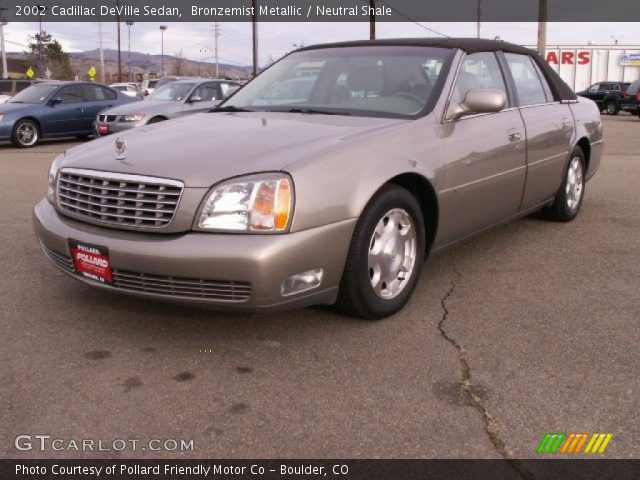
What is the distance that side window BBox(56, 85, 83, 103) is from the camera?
14.6 metres

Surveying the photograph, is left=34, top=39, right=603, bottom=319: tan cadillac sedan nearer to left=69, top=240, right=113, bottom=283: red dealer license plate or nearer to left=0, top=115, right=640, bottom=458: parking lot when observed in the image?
left=69, top=240, right=113, bottom=283: red dealer license plate

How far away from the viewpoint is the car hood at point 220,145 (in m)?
3.09

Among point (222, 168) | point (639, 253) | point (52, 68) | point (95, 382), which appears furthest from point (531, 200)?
point (52, 68)

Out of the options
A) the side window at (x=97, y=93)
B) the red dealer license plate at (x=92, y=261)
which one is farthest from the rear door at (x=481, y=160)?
the side window at (x=97, y=93)

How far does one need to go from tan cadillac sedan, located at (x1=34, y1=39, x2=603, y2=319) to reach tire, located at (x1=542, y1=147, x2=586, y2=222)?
858 millimetres

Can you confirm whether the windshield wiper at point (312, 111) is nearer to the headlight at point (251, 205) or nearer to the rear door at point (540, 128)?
the headlight at point (251, 205)

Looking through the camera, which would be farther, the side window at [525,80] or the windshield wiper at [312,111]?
the side window at [525,80]

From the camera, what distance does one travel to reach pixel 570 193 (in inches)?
232

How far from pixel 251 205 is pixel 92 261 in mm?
887

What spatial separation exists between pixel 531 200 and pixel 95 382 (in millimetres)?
3483

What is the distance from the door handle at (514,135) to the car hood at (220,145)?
3.73ft

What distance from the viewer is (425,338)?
11.1 ft
